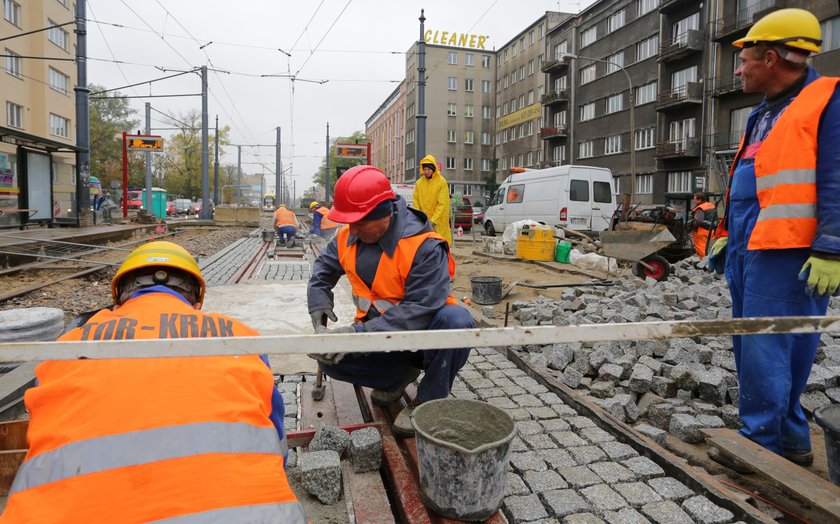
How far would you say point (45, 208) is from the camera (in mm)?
17141

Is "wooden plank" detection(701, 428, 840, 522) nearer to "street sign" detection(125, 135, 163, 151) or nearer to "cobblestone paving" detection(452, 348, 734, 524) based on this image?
"cobblestone paving" detection(452, 348, 734, 524)

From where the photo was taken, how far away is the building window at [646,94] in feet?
108

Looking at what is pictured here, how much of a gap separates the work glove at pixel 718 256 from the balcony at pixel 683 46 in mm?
29861

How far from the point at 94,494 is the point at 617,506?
2.16m

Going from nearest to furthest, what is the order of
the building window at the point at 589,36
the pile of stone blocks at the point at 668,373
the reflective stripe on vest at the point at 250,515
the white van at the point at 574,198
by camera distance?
the reflective stripe on vest at the point at 250,515 < the pile of stone blocks at the point at 668,373 < the white van at the point at 574,198 < the building window at the point at 589,36

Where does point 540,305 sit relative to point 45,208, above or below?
below

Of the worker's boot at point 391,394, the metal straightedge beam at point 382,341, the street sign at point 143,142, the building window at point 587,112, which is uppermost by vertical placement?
the building window at point 587,112

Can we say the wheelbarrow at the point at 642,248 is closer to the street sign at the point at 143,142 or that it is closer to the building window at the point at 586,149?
the street sign at the point at 143,142

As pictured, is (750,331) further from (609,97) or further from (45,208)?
(609,97)

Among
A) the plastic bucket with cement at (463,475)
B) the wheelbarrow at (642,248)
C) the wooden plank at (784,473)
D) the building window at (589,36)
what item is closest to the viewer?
the plastic bucket with cement at (463,475)

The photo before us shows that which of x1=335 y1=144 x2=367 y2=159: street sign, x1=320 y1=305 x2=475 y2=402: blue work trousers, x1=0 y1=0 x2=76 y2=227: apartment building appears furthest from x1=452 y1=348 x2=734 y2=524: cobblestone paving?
x1=335 y1=144 x2=367 y2=159: street sign

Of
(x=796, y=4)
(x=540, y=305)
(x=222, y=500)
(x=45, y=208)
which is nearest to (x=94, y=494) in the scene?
(x=222, y=500)

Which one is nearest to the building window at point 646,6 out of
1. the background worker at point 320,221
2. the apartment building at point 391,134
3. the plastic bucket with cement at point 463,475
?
the background worker at point 320,221

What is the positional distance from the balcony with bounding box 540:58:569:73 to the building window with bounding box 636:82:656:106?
30.1 ft
